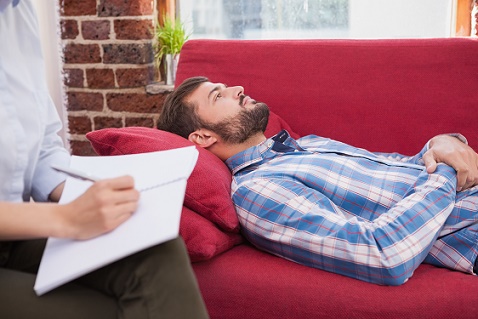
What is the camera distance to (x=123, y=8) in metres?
2.52

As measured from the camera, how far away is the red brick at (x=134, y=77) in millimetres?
2572

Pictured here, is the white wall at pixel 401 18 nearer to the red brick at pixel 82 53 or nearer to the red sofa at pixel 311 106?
the red sofa at pixel 311 106

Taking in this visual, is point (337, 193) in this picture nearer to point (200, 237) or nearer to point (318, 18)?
point (200, 237)

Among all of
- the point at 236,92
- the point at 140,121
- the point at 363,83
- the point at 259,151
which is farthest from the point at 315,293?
the point at 140,121

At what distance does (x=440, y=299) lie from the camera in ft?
4.03

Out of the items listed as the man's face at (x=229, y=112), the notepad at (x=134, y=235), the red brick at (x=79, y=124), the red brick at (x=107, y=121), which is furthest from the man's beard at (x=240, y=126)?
the red brick at (x=79, y=124)

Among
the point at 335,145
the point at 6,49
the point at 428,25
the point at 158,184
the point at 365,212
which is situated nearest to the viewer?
the point at 158,184

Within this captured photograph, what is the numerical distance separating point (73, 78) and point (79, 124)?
0.22m

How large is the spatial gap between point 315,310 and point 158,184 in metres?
0.51

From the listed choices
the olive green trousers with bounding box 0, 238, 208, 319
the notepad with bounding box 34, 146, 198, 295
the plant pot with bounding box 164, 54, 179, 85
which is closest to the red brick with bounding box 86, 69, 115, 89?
the plant pot with bounding box 164, 54, 179, 85

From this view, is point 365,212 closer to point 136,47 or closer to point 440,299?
point 440,299

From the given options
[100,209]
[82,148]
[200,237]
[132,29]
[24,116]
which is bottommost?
[82,148]

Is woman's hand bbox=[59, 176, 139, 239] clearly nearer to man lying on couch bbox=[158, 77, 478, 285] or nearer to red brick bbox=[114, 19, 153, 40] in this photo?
man lying on couch bbox=[158, 77, 478, 285]

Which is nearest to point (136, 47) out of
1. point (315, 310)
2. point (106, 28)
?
point (106, 28)
